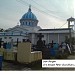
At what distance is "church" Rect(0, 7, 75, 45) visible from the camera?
3.15 meters

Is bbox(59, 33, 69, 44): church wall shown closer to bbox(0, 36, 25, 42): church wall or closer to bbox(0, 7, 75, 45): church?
bbox(0, 7, 75, 45): church

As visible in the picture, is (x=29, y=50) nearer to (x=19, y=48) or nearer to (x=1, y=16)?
(x=19, y=48)

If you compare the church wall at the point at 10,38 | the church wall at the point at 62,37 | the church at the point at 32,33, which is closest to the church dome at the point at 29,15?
the church at the point at 32,33

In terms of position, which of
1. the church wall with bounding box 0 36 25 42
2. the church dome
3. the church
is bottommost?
the church wall with bounding box 0 36 25 42

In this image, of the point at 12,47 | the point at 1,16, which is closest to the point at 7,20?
the point at 1,16

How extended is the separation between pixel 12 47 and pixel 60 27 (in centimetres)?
72

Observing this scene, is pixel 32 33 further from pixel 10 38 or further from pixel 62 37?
pixel 62 37

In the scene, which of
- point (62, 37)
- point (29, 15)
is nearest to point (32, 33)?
point (29, 15)

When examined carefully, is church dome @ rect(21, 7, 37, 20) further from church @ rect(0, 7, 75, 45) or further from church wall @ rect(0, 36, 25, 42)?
church wall @ rect(0, 36, 25, 42)

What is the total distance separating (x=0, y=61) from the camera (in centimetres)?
316

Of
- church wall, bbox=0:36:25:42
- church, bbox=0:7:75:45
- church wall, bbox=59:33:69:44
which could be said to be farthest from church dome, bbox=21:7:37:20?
church wall, bbox=59:33:69:44

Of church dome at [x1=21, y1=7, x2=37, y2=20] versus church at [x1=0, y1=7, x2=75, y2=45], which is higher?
church dome at [x1=21, y1=7, x2=37, y2=20]

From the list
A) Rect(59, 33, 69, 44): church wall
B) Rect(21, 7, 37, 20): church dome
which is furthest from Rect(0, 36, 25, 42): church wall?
Rect(59, 33, 69, 44): church wall

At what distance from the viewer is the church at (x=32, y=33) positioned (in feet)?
10.3
